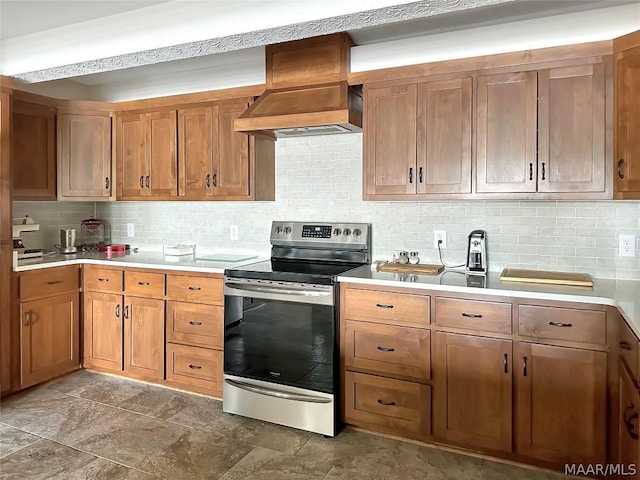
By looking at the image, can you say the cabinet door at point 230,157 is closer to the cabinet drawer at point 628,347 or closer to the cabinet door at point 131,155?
the cabinet door at point 131,155

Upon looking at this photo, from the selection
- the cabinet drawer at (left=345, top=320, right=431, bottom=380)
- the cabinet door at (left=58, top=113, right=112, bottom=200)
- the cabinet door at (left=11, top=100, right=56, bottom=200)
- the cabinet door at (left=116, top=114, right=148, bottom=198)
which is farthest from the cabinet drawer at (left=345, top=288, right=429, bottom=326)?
the cabinet door at (left=11, top=100, right=56, bottom=200)

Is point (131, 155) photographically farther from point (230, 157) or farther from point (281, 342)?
point (281, 342)

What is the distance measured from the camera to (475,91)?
275 cm

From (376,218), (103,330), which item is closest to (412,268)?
(376,218)

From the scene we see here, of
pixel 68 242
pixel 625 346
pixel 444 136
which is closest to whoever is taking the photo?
pixel 625 346

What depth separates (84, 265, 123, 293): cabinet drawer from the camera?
3.56m

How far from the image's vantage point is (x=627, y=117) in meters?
2.36

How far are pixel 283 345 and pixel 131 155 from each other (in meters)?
2.11

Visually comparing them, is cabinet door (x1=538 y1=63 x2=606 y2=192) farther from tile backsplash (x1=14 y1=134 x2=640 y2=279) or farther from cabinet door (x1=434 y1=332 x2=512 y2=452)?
cabinet door (x1=434 y1=332 x2=512 y2=452)

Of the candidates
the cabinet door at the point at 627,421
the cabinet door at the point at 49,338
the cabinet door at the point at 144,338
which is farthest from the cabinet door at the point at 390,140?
the cabinet door at the point at 49,338

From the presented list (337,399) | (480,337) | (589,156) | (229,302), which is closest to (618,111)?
(589,156)

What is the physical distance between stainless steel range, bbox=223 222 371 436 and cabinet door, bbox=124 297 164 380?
62cm

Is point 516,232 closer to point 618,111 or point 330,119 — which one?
point 618,111

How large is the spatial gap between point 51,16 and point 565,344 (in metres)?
3.46
